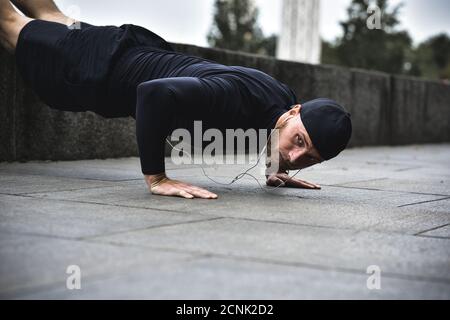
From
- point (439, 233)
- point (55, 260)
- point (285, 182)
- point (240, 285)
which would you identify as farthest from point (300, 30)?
point (240, 285)

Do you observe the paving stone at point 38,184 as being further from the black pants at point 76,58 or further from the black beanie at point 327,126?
the black beanie at point 327,126

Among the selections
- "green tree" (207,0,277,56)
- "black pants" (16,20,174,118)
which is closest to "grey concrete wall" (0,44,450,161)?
"black pants" (16,20,174,118)

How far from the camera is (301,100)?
30.2ft

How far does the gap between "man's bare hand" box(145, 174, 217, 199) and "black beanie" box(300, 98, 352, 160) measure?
0.60 meters

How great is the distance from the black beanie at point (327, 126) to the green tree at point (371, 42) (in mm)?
55300

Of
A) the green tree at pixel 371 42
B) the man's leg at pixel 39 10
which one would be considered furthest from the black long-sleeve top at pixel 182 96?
the green tree at pixel 371 42

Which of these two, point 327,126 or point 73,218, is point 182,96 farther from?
point 73,218

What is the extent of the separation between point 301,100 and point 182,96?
5714 mm

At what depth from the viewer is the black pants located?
14.1ft

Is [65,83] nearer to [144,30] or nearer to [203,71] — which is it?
[144,30]

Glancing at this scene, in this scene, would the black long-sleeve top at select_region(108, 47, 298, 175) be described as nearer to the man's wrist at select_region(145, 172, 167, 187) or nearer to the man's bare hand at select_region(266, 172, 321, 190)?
the man's wrist at select_region(145, 172, 167, 187)
